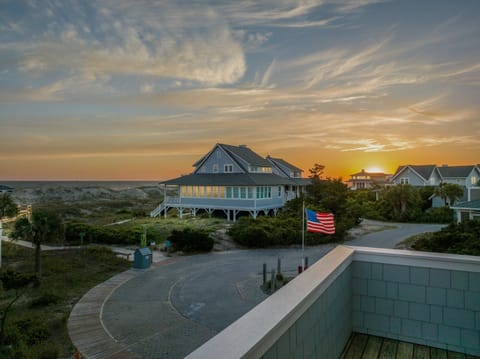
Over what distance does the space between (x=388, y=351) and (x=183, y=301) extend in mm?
7898

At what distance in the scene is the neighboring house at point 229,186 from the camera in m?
29.4

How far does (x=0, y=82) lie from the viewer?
15.6 m

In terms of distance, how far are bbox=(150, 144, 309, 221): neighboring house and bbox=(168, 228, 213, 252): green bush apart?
10.6 metres

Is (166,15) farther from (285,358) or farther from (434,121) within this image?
(434,121)

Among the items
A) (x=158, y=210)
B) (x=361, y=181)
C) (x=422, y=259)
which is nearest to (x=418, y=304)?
(x=422, y=259)

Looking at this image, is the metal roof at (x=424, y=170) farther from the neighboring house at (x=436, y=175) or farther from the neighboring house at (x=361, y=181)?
the neighboring house at (x=361, y=181)

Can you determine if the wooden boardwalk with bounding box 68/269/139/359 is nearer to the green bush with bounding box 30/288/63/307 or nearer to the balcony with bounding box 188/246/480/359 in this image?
the green bush with bounding box 30/288/63/307

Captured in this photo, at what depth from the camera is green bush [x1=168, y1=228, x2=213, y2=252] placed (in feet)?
59.6

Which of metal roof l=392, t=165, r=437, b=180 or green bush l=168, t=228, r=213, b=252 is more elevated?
metal roof l=392, t=165, r=437, b=180

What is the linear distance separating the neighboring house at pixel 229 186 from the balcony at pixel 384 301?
79.1ft

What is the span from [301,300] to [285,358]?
0.42 meters

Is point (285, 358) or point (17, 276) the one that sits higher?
point (285, 358)

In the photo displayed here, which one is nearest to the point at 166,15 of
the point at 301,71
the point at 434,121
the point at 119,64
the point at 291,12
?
the point at 291,12

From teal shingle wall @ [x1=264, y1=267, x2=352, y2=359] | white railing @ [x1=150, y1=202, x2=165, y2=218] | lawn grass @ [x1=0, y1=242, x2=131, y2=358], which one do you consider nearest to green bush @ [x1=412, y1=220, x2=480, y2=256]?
teal shingle wall @ [x1=264, y1=267, x2=352, y2=359]
